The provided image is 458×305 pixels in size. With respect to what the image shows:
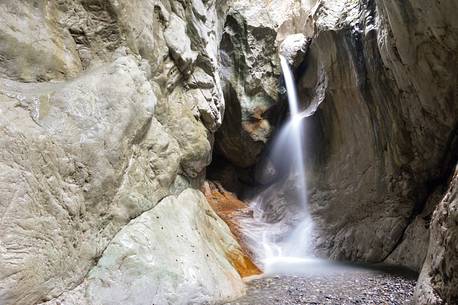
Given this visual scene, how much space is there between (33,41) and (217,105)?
631cm

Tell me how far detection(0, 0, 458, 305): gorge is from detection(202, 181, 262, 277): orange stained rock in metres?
0.10

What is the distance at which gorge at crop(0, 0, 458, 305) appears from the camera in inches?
179

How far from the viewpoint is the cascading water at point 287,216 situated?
36.4 ft

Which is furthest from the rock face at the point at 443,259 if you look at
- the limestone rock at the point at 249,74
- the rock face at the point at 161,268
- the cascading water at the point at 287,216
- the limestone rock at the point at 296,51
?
the limestone rock at the point at 296,51

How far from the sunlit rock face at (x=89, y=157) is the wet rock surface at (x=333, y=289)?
628mm

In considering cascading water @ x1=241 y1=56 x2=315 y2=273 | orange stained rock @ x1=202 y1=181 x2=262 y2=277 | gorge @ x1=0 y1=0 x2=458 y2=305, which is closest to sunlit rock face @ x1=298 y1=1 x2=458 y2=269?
gorge @ x1=0 y1=0 x2=458 y2=305

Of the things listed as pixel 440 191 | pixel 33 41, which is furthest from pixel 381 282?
pixel 33 41

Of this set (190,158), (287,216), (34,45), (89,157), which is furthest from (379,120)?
(34,45)

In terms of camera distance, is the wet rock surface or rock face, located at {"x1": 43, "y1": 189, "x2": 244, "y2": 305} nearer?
rock face, located at {"x1": 43, "y1": 189, "x2": 244, "y2": 305}

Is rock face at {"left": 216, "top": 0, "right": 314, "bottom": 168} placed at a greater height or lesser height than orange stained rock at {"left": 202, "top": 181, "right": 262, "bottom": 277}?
greater

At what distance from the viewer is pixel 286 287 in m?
7.02

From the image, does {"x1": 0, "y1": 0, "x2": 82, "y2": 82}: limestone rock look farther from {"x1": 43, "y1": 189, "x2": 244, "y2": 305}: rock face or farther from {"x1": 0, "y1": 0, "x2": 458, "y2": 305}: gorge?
{"x1": 43, "y1": 189, "x2": 244, "y2": 305}: rock face

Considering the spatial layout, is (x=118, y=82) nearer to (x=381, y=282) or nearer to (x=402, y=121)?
(x=381, y=282)

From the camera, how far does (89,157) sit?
5195mm
